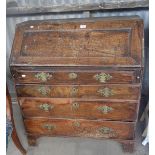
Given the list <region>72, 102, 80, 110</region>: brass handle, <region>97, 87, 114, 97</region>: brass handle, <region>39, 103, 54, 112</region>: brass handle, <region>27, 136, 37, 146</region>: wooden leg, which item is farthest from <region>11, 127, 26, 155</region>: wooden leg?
<region>97, 87, 114, 97</region>: brass handle

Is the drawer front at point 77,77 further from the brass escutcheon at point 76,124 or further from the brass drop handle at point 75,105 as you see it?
the brass escutcheon at point 76,124

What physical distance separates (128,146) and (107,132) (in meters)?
0.26

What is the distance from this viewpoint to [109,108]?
2.12 metres

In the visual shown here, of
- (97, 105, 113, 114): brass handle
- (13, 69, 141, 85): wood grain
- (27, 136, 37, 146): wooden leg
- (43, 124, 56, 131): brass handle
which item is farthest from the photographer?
(27, 136, 37, 146): wooden leg

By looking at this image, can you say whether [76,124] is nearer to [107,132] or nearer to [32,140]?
[107,132]

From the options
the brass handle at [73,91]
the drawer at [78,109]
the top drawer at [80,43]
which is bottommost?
the drawer at [78,109]

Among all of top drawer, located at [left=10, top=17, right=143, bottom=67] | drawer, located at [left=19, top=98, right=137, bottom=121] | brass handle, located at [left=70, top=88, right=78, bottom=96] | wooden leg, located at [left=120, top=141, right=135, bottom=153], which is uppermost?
top drawer, located at [left=10, top=17, right=143, bottom=67]

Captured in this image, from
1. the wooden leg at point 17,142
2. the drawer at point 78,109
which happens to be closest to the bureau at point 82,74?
the drawer at point 78,109

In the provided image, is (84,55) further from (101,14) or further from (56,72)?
(101,14)

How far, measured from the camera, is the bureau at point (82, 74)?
1.91 m

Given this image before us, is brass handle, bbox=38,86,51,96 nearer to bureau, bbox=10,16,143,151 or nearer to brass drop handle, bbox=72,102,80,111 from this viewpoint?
bureau, bbox=10,16,143,151

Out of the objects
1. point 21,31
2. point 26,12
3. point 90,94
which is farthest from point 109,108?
point 26,12

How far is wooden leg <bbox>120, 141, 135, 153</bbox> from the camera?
232cm

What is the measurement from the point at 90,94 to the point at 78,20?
627 millimetres
